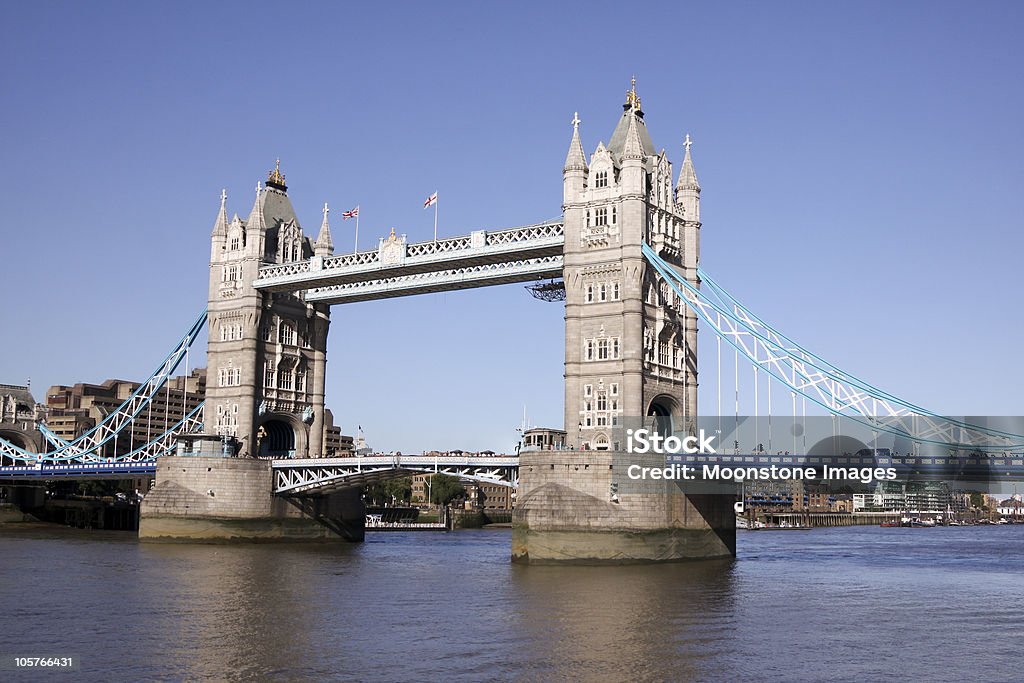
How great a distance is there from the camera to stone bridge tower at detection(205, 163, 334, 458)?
87.6 m

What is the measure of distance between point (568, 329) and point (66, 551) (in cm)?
3470

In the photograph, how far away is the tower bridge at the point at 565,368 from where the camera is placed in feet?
210

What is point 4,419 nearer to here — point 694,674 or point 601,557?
point 601,557

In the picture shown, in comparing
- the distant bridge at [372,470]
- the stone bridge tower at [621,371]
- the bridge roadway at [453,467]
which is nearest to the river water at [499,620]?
the stone bridge tower at [621,371]

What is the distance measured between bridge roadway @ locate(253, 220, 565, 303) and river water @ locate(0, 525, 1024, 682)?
18.6 meters

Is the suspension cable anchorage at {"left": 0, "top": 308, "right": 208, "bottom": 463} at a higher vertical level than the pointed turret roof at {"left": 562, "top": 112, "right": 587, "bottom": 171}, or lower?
lower

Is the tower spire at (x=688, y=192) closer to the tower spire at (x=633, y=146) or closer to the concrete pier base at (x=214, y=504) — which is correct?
the tower spire at (x=633, y=146)

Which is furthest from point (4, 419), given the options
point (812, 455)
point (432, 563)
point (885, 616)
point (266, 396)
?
point (885, 616)

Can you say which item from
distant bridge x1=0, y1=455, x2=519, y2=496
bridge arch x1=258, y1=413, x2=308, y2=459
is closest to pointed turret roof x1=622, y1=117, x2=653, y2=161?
distant bridge x1=0, y1=455, x2=519, y2=496

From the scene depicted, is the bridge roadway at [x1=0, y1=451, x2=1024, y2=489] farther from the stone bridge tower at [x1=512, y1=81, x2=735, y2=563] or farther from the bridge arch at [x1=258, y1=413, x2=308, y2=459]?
the bridge arch at [x1=258, y1=413, x2=308, y2=459]

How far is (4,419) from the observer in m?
121

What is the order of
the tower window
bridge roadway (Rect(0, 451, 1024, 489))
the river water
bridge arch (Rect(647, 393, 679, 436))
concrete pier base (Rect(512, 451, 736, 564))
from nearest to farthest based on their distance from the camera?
the river water
bridge roadway (Rect(0, 451, 1024, 489))
concrete pier base (Rect(512, 451, 736, 564))
bridge arch (Rect(647, 393, 679, 436))
the tower window

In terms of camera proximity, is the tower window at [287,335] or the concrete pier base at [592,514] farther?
the tower window at [287,335]

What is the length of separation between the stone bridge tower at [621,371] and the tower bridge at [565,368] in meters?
0.10
